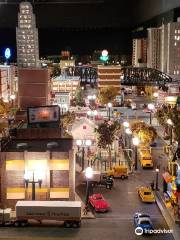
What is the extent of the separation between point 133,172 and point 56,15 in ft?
413

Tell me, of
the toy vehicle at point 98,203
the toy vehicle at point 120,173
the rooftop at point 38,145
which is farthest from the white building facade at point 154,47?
the toy vehicle at point 98,203

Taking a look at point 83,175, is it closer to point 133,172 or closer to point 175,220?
point 133,172

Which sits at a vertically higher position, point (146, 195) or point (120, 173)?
point (120, 173)

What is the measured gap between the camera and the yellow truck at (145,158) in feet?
163

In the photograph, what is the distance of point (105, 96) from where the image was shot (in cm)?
9738

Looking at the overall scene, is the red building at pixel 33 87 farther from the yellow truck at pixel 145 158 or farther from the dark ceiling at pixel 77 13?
the dark ceiling at pixel 77 13

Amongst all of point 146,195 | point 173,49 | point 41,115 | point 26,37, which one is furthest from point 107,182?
point 173,49

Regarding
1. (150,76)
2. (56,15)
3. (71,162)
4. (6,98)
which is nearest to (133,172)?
(71,162)

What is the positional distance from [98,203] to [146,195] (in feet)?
12.5

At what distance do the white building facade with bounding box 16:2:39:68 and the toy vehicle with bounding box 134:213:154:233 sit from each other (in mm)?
62130

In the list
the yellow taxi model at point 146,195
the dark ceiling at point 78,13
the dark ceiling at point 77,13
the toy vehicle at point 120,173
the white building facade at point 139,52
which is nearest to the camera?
the yellow taxi model at point 146,195

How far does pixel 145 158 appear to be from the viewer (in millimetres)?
50562

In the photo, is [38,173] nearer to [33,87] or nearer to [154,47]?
[33,87]

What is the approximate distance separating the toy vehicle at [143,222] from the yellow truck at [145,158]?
51.6 feet
